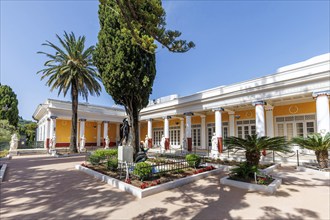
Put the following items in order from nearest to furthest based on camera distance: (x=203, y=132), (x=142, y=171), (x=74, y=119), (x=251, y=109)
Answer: (x=142, y=171), (x=251, y=109), (x=74, y=119), (x=203, y=132)

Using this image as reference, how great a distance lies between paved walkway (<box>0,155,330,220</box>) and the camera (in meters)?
4.38

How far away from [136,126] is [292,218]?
363 inches

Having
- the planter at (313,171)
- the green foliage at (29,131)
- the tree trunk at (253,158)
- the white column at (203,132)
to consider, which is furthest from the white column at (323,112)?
the green foliage at (29,131)

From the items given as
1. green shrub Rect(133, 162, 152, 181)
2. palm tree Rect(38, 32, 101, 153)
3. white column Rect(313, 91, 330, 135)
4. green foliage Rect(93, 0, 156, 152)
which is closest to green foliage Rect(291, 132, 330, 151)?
white column Rect(313, 91, 330, 135)

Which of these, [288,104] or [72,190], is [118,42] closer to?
[72,190]

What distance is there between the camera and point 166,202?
5227 mm

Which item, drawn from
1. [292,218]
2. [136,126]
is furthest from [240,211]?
[136,126]

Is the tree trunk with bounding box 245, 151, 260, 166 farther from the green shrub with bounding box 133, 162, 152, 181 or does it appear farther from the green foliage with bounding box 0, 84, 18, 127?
the green foliage with bounding box 0, 84, 18, 127

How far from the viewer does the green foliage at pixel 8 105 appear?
27344mm

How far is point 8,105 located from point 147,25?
32974 millimetres

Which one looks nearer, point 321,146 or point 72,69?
point 321,146

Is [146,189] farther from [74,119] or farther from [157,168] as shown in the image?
[74,119]

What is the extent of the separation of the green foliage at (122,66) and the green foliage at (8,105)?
25.1 metres

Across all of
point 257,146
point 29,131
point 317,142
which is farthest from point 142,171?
point 29,131
